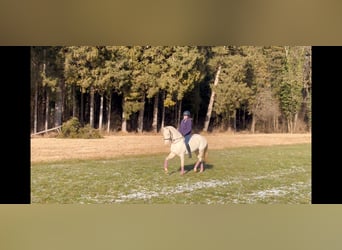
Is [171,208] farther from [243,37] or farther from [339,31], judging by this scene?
[339,31]

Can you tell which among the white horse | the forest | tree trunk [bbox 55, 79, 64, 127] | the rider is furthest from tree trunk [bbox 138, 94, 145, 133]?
tree trunk [bbox 55, 79, 64, 127]

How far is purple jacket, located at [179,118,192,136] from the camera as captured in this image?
19.5 feet

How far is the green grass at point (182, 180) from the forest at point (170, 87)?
0.39 meters

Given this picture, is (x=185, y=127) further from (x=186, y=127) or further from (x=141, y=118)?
(x=141, y=118)

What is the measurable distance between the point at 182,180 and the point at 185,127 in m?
0.67

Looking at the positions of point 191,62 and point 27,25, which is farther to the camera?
point 191,62

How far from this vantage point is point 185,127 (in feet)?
19.5

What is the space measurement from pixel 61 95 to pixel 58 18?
3.48 feet

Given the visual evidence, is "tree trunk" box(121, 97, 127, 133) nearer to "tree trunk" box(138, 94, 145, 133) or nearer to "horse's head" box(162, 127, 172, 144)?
"tree trunk" box(138, 94, 145, 133)

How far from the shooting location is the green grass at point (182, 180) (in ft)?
19.0

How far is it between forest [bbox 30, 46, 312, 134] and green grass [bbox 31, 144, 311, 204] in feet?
1.27

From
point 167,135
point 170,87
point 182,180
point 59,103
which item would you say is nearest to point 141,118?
point 167,135

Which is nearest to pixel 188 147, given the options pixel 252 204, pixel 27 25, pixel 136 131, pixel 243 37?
pixel 136 131

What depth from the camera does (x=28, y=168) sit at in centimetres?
592
